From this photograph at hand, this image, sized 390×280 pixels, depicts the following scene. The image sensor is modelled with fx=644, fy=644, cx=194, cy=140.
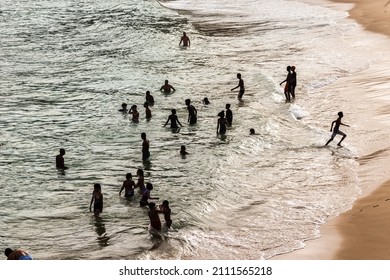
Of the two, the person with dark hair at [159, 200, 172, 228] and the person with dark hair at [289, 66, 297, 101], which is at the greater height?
the person with dark hair at [289, 66, 297, 101]

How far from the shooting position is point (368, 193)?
16297 millimetres

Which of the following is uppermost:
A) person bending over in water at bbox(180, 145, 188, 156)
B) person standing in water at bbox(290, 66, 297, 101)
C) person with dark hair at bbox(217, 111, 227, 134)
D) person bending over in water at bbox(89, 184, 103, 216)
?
person standing in water at bbox(290, 66, 297, 101)

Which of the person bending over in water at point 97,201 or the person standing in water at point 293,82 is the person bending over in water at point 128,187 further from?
the person standing in water at point 293,82

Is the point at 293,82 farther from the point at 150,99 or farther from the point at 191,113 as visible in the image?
the point at 150,99

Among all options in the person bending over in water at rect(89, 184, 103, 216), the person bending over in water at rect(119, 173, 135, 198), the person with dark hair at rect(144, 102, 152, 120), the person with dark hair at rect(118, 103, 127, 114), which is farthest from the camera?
the person with dark hair at rect(118, 103, 127, 114)

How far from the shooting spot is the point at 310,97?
86.8ft

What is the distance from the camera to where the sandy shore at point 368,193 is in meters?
13.2

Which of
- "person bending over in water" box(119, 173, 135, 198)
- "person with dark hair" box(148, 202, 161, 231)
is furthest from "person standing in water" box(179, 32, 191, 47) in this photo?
"person with dark hair" box(148, 202, 161, 231)

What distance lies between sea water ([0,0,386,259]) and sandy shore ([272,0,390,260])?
411mm

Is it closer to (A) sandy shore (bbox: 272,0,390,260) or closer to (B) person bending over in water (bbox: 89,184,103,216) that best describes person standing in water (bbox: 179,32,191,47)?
(A) sandy shore (bbox: 272,0,390,260)

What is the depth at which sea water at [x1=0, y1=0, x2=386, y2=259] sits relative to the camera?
49.6 feet

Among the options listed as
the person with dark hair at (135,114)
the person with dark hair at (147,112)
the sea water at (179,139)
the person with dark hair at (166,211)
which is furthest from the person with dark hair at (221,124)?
the person with dark hair at (166,211)

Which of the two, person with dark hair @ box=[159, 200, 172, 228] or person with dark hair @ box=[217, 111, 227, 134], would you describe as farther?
person with dark hair @ box=[217, 111, 227, 134]

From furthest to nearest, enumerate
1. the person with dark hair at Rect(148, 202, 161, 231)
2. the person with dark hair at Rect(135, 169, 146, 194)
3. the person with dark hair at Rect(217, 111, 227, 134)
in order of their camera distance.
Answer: the person with dark hair at Rect(217, 111, 227, 134) → the person with dark hair at Rect(135, 169, 146, 194) → the person with dark hair at Rect(148, 202, 161, 231)
